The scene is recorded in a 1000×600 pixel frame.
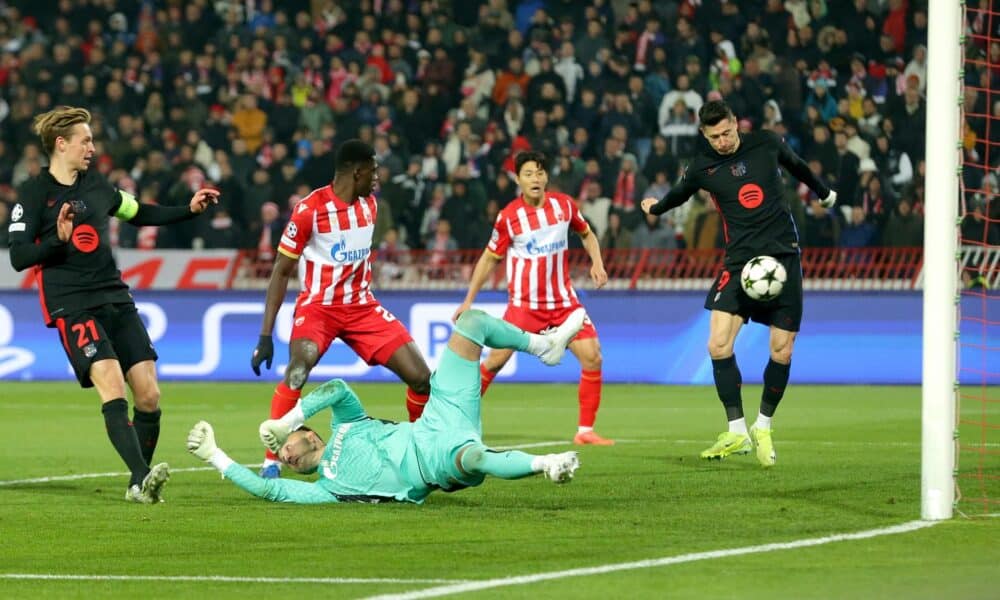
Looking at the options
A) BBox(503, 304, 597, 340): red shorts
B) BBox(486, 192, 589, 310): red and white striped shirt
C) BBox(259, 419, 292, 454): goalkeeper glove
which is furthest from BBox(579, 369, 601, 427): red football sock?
BBox(259, 419, 292, 454): goalkeeper glove

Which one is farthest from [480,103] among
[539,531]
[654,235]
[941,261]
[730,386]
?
[539,531]

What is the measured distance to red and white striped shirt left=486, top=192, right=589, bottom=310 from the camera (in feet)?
46.1

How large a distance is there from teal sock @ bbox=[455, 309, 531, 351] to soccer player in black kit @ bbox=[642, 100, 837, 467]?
298cm

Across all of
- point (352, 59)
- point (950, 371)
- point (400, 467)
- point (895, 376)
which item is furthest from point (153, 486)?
point (352, 59)

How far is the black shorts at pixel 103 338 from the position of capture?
9.71 meters

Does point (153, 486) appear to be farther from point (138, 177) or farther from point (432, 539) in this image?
point (138, 177)

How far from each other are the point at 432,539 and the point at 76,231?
320cm

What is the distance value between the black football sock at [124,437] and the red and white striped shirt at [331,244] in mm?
1670

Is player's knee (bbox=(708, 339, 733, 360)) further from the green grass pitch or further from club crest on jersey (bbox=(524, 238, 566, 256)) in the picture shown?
club crest on jersey (bbox=(524, 238, 566, 256))

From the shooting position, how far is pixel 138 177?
80.8 ft

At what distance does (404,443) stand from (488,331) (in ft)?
2.42

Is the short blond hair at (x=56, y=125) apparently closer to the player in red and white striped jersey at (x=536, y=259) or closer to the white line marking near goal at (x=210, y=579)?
the white line marking near goal at (x=210, y=579)

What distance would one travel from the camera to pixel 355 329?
1098cm

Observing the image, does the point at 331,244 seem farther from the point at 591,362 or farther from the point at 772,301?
the point at 591,362
